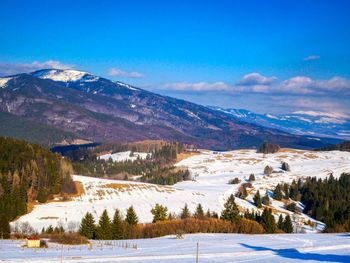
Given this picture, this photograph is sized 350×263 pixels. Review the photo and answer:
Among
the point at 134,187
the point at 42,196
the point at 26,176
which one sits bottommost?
the point at 42,196

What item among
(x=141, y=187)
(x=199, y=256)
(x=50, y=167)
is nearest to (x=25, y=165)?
(x=50, y=167)

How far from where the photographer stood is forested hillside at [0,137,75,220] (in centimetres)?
11368

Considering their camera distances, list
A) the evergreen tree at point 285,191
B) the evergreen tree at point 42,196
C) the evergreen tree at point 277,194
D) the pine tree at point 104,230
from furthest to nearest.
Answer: the evergreen tree at point 285,191
the evergreen tree at point 277,194
the evergreen tree at point 42,196
the pine tree at point 104,230

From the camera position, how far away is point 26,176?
431ft

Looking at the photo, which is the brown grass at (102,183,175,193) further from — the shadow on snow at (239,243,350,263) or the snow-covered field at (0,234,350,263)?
the shadow on snow at (239,243,350,263)

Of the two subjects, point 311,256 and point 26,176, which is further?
point 26,176

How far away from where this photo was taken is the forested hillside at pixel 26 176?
113675 mm

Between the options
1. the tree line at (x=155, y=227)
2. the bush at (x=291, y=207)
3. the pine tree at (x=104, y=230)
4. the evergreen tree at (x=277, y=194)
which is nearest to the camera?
the pine tree at (x=104, y=230)

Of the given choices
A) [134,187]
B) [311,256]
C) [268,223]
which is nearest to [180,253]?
[311,256]

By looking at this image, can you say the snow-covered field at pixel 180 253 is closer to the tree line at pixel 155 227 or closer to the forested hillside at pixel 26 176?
the tree line at pixel 155 227

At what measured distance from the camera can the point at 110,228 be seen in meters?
70.3

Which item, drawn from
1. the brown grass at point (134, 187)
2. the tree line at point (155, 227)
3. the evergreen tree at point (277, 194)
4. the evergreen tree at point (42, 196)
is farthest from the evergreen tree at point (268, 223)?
the evergreen tree at point (277, 194)

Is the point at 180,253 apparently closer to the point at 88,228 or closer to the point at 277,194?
the point at 88,228

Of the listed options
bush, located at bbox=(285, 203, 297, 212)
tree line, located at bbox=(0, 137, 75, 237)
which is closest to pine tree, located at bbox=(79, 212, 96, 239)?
tree line, located at bbox=(0, 137, 75, 237)
